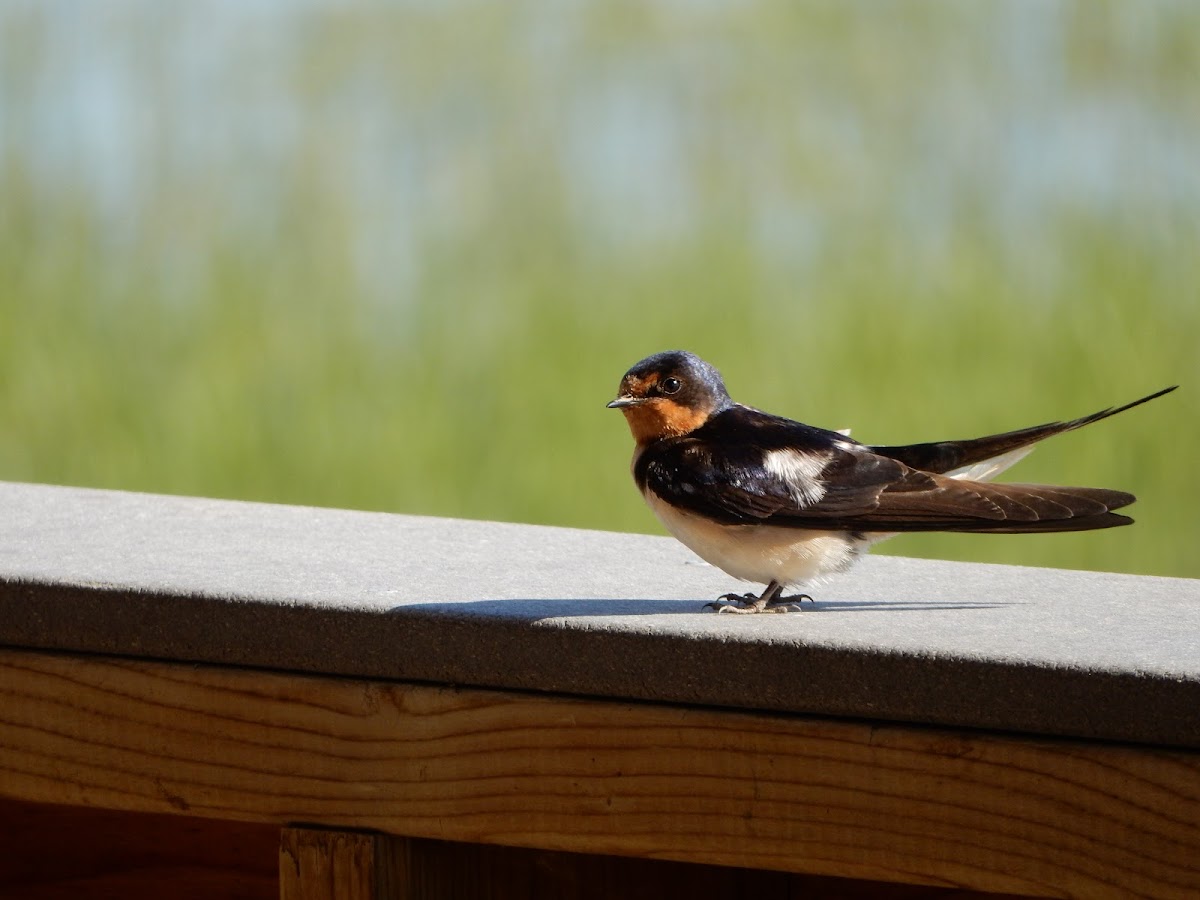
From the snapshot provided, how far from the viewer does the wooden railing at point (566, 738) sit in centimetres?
110

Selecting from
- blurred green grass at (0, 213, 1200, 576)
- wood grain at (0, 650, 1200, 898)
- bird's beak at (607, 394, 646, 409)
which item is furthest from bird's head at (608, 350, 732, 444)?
blurred green grass at (0, 213, 1200, 576)

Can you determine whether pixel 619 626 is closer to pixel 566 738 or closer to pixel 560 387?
pixel 566 738

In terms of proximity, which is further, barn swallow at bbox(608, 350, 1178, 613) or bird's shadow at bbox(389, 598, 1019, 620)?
barn swallow at bbox(608, 350, 1178, 613)

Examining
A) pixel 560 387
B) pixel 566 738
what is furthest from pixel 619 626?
pixel 560 387

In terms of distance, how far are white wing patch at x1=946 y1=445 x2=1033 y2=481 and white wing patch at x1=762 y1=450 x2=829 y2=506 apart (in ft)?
0.51

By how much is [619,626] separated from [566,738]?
0.10 m

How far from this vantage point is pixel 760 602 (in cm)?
155

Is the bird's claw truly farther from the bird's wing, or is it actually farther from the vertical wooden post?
the vertical wooden post

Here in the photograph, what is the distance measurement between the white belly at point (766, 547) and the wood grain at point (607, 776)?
40 centimetres

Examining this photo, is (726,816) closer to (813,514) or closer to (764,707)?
(764,707)

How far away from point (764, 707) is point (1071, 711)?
0.23m

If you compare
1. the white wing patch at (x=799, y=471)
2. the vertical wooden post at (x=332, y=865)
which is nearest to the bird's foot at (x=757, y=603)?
the white wing patch at (x=799, y=471)

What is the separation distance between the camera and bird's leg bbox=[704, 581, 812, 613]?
1.44 metres

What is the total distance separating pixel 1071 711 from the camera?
3.61 feet
